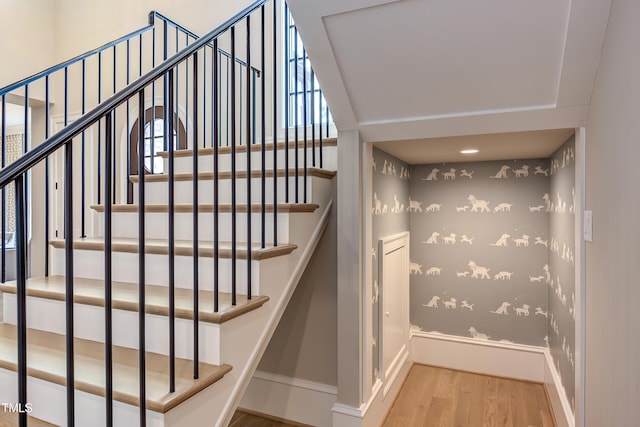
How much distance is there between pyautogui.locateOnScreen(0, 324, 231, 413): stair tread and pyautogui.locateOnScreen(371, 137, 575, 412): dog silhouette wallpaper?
1.48 meters

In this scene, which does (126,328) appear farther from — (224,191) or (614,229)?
(614,229)

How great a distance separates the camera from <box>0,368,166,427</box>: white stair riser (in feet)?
3.94

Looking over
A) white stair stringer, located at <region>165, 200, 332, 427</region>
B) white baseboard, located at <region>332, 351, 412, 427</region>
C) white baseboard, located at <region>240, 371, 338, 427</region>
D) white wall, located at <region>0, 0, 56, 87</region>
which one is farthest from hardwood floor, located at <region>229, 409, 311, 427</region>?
white wall, located at <region>0, 0, 56, 87</region>

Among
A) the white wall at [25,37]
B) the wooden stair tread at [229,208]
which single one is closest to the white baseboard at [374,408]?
the wooden stair tread at [229,208]

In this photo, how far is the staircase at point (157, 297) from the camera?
41.4 inches

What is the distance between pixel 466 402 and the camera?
8.41 feet

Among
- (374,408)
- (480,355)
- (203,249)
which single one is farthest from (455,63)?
(480,355)

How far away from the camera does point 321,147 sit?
2428 millimetres

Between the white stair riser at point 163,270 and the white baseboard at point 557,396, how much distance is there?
1678mm

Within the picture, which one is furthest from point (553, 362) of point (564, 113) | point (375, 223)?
point (564, 113)

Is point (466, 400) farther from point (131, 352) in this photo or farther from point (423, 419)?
point (131, 352)

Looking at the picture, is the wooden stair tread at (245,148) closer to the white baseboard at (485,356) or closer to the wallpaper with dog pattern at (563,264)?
the wallpaper with dog pattern at (563,264)

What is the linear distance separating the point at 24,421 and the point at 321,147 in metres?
1.91

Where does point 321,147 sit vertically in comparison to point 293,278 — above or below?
above
